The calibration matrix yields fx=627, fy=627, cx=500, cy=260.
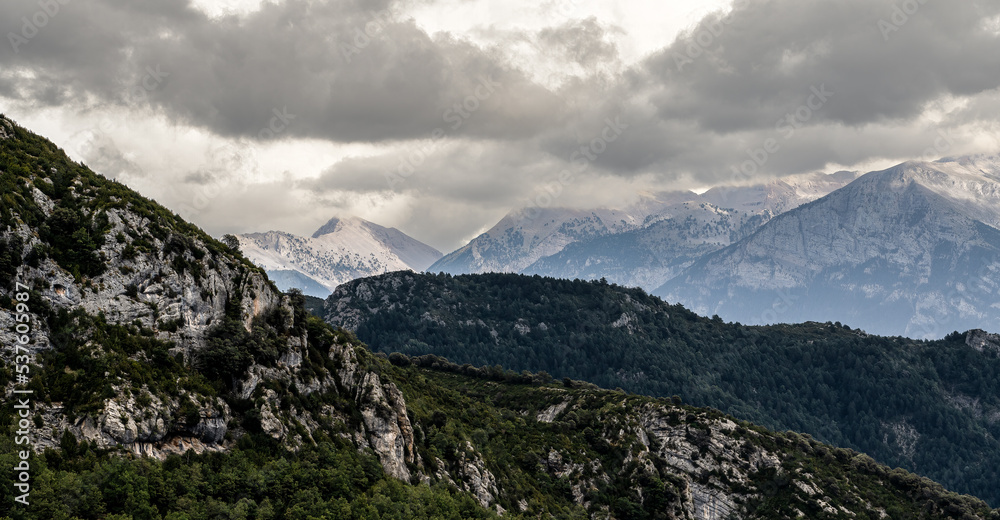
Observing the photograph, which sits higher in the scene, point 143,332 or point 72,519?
point 143,332

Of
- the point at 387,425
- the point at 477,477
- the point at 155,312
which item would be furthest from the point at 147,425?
the point at 477,477

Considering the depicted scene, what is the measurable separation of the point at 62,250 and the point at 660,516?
118m

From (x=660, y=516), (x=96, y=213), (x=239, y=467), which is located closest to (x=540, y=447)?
(x=660, y=516)

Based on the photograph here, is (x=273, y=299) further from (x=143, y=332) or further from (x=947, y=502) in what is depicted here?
(x=947, y=502)

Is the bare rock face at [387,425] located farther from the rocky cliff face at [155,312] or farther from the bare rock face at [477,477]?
the bare rock face at [477,477]

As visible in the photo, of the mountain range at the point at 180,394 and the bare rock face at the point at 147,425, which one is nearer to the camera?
the mountain range at the point at 180,394

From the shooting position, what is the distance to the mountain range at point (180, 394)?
59594 mm

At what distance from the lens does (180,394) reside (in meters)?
70.4

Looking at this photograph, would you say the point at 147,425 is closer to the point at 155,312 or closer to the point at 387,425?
the point at 155,312

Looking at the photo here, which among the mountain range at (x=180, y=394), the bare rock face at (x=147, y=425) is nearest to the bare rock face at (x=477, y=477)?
the mountain range at (x=180, y=394)

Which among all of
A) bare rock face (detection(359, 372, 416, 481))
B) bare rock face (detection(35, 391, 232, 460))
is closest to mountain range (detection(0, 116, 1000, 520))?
bare rock face (detection(35, 391, 232, 460))

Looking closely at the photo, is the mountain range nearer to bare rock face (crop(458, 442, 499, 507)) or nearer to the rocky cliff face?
the rocky cliff face

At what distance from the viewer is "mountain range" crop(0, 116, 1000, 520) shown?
5959cm

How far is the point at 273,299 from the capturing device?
95688 mm
